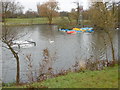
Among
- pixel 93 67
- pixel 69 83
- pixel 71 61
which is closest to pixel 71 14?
pixel 71 61

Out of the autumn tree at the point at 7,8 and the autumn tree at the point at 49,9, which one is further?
the autumn tree at the point at 49,9

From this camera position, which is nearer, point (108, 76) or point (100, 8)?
point (108, 76)

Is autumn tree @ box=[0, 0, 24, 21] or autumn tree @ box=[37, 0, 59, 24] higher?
Answer: autumn tree @ box=[37, 0, 59, 24]

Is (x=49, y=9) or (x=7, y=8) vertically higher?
(x=49, y=9)

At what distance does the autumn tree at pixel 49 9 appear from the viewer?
135 feet

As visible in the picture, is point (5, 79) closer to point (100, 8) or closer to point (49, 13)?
point (100, 8)

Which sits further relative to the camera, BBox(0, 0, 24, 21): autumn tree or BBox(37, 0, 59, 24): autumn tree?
BBox(37, 0, 59, 24): autumn tree

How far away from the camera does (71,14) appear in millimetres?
41750

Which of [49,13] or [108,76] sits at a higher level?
[49,13]

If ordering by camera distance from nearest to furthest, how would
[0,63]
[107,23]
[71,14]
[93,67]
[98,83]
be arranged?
[98,83] → [93,67] → [107,23] → [0,63] → [71,14]

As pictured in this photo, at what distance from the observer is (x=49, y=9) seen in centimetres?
4409

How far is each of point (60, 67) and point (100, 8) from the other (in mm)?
3699

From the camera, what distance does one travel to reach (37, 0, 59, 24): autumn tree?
135ft

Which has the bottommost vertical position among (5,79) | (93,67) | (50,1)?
(5,79)
